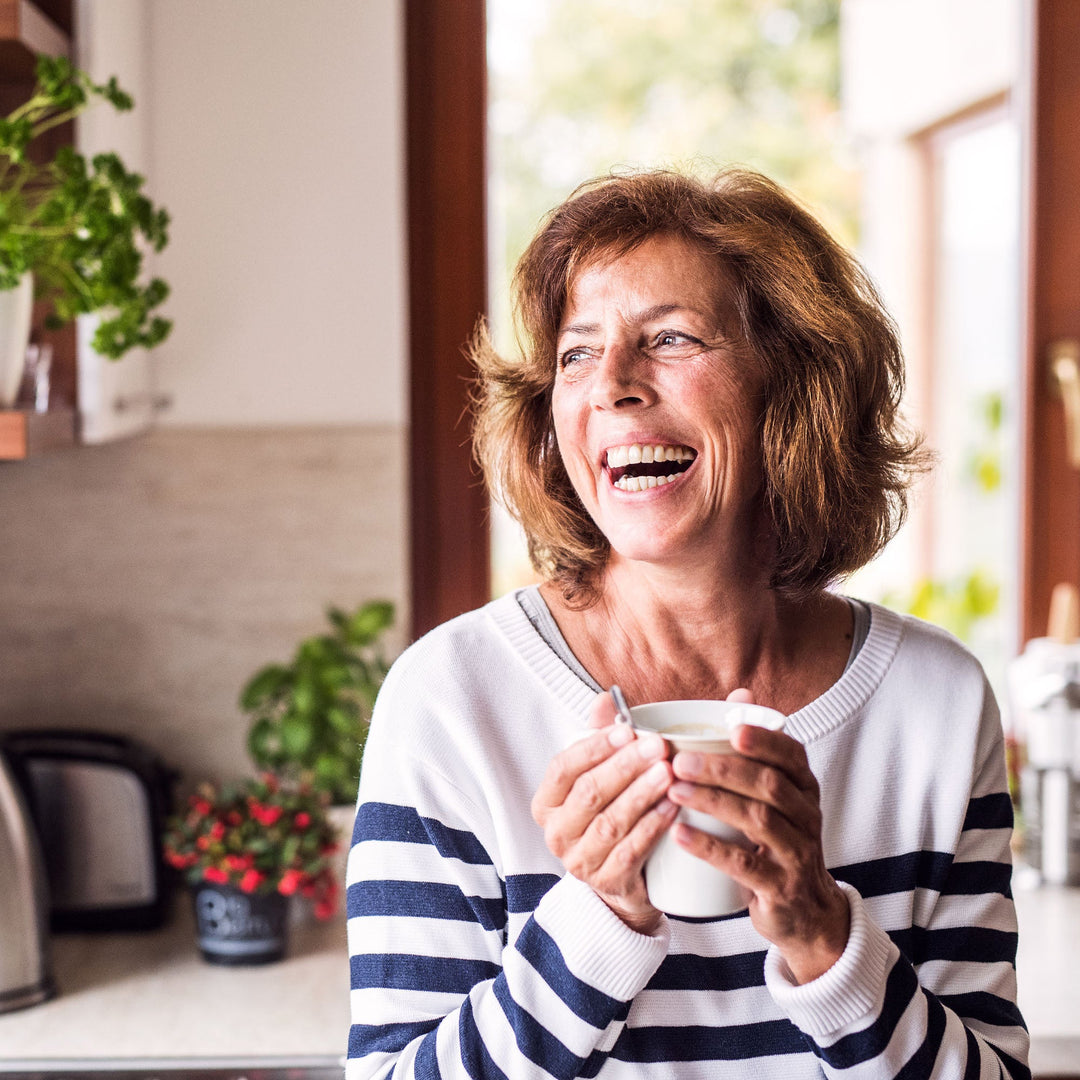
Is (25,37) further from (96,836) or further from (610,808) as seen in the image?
(610,808)

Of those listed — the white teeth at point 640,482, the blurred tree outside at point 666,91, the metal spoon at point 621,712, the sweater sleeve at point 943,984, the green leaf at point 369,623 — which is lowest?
the sweater sleeve at point 943,984

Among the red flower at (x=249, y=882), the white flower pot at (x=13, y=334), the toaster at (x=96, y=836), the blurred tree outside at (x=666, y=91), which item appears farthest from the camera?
the blurred tree outside at (x=666, y=91)

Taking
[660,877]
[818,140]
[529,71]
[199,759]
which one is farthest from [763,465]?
[529,71]

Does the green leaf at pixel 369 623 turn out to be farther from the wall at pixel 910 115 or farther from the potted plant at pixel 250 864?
the wall at pixel 910 115

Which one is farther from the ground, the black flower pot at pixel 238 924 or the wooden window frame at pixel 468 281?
the wooden window frame at pixel 468 281

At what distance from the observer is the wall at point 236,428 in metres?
2.01

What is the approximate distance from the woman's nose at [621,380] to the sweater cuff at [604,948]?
39 cm

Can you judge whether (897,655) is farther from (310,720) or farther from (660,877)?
(310,720)

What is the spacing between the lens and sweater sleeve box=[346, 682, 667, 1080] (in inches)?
34.3

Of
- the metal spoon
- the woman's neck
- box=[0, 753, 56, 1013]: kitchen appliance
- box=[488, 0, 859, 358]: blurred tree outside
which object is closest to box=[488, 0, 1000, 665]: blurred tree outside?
box=[488, 0, 859, 358]: blurred tree outside

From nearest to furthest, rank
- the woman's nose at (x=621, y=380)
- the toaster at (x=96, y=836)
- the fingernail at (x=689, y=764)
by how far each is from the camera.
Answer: the fingernail at (x=689, y=764)
the woman's nose at (x=621, y=380)
the toaster at (x=96, y=836)

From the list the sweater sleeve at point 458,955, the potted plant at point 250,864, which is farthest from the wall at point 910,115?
the sweater sleeve at point 458,955

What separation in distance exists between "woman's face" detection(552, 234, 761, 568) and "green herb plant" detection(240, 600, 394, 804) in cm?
88

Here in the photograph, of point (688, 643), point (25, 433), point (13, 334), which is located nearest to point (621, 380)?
point (688, 643)
